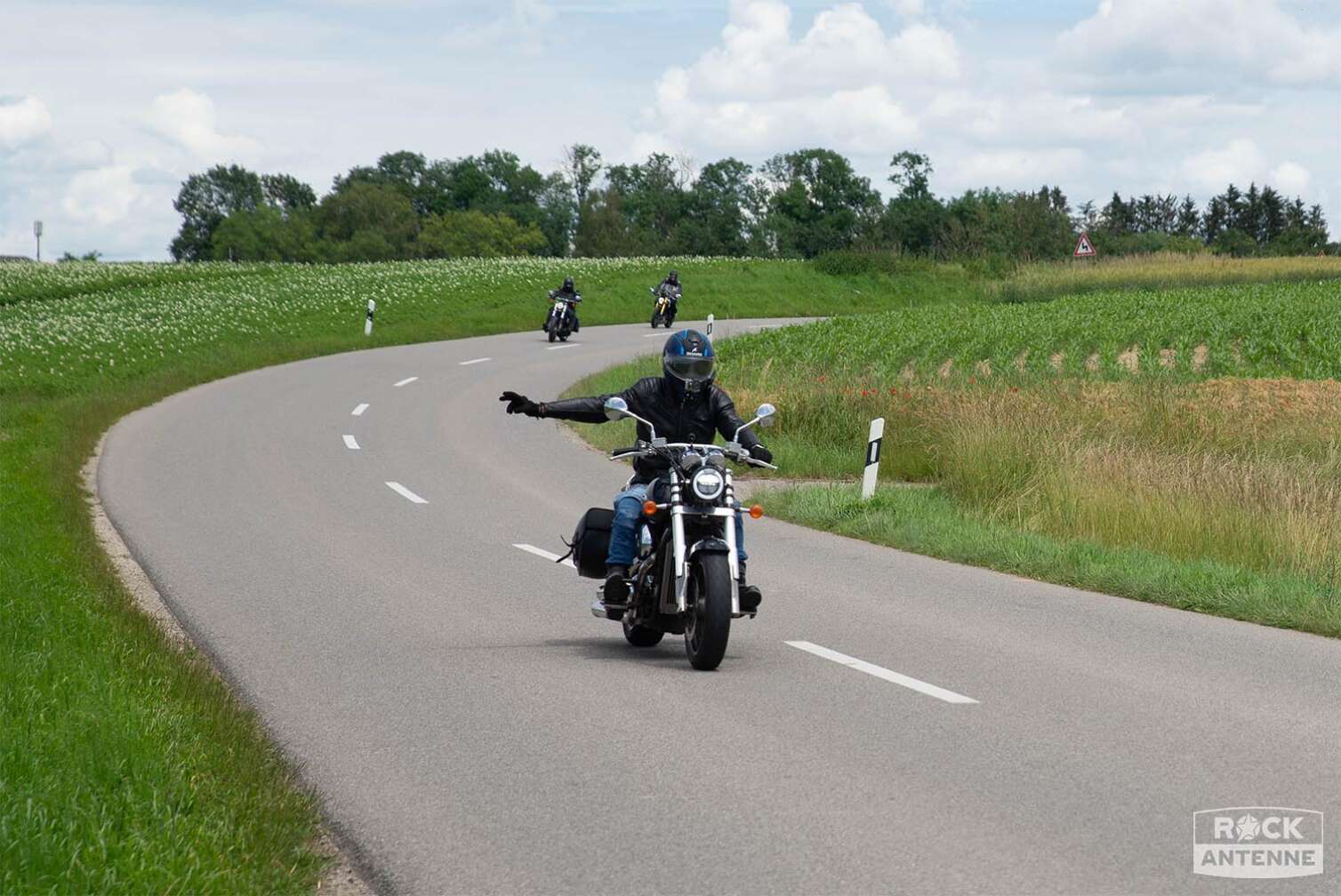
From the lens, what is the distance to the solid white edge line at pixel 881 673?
307 inches

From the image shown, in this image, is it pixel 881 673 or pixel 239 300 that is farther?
pixel 239 300

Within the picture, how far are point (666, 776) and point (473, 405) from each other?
2155 centimetres

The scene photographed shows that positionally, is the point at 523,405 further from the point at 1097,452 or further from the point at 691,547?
the point at 1097,452

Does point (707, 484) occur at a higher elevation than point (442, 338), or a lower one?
higher

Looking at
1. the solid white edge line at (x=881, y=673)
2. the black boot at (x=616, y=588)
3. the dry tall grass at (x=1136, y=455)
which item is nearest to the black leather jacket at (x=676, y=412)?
the black boot at (x=616, y=588)

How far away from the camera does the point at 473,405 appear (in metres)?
27.5

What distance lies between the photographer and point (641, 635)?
31.2 ft

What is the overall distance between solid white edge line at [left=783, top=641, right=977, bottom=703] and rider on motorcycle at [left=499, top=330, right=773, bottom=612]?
548mm

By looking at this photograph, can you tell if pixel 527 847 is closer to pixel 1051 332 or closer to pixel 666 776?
pixel 666 776

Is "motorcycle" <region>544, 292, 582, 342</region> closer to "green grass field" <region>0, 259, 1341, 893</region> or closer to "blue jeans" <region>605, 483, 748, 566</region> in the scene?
"green grass field" <region>0, 259, 1341, 893</region>

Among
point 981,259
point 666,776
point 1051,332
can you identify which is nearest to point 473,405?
point 1051,332

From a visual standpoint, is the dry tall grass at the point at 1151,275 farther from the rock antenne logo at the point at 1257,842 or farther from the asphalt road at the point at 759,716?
the rock antenne logo at the point at 1257,842

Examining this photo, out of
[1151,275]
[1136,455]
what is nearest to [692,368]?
[1136,455]

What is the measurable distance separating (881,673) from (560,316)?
3274 centimetres
